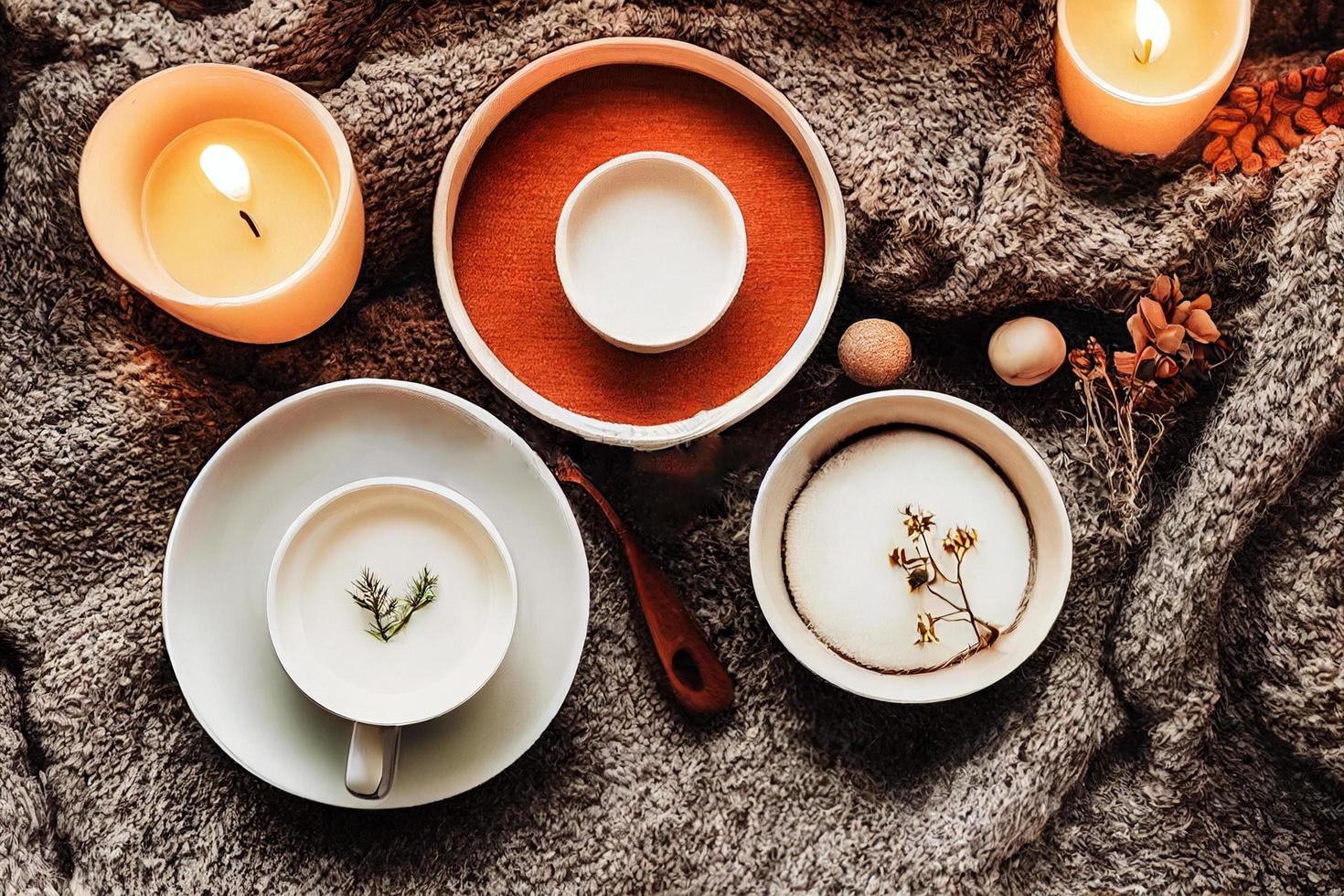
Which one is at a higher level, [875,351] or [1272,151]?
[1272,151]

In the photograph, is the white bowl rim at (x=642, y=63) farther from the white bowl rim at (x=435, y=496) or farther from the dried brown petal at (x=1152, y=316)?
the dried brown petal at (x=1152, y=316)

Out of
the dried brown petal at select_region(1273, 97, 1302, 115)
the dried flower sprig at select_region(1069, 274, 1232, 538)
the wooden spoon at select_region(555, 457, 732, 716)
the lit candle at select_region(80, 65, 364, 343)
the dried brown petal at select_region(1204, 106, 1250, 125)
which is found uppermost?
the dried brown petal at select_region(1273, 97, 1302, 115)

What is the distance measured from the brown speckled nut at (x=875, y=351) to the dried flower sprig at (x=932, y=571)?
0.41 ft

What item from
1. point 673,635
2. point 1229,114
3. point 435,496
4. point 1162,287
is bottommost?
point 673,635

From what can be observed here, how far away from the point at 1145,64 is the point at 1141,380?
0.27 metres

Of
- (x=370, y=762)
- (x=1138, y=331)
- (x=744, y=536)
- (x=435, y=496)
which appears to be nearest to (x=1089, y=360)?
(x=1138, y=331)

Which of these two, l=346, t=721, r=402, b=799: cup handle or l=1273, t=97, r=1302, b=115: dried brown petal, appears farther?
l=1273, t=97, r=1302, b=115: dried brown petal

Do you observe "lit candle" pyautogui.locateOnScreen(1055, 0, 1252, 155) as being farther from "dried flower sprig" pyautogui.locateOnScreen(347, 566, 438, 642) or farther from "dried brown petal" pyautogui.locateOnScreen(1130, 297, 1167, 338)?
"dried flower sprig" pyautogui.locateOnScreen(347, 566, 438, 642)

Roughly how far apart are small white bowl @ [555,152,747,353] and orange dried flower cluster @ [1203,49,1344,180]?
425 millimetres

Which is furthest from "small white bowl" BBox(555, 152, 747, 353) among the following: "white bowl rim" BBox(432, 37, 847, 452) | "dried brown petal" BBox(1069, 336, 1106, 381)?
"dried brown petal" BBox(1069, 336, 1106, 381)

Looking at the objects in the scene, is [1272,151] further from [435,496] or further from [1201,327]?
[435,496]

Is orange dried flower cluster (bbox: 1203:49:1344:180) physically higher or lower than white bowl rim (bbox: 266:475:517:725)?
higher

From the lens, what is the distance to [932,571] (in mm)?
882

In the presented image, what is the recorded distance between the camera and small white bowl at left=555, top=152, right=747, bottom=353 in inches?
34.4
